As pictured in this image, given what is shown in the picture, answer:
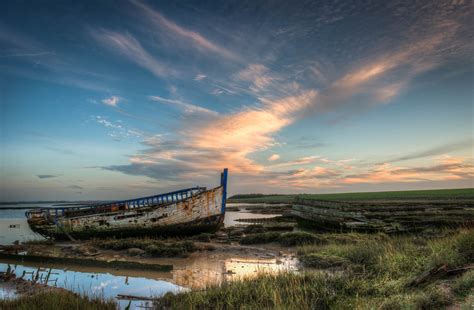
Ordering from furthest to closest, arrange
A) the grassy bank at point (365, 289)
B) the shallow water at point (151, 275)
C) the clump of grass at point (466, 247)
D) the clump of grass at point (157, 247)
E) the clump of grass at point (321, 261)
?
the clump of grass at point (157, 247), the clump of grass at point (321, 261), the shallow water at point (151, 275), the clump of grass at point (466, 247), the grassy bank at point (365, 289)

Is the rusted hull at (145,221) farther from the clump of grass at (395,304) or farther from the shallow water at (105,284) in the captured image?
the clump of grass at (395,304)

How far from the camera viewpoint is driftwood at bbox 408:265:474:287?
6.84 metres

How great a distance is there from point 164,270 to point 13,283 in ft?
14.7

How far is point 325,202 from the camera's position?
2186cm

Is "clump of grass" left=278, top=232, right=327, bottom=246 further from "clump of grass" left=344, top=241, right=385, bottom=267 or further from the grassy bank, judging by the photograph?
the grassy bank

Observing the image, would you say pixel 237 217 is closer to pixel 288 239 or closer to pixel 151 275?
pixel 288 239

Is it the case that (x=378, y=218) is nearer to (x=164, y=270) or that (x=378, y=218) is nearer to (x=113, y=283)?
(x=164, y=270)

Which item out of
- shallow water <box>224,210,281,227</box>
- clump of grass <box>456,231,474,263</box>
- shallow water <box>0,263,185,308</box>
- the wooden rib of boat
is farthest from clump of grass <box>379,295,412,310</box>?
shallow water <box>224,210,281,227</box>

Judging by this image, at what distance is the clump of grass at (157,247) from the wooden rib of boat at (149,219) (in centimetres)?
250

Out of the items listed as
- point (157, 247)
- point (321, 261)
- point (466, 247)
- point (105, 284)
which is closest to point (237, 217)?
point (157, 247)

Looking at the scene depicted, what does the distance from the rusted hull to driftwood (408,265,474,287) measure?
14105 millimetres

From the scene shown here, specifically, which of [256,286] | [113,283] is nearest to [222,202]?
[113,283]

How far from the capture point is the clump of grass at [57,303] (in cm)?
621

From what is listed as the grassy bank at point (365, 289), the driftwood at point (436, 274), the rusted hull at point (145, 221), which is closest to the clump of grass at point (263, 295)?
the grassy bank at point (365, 289)
